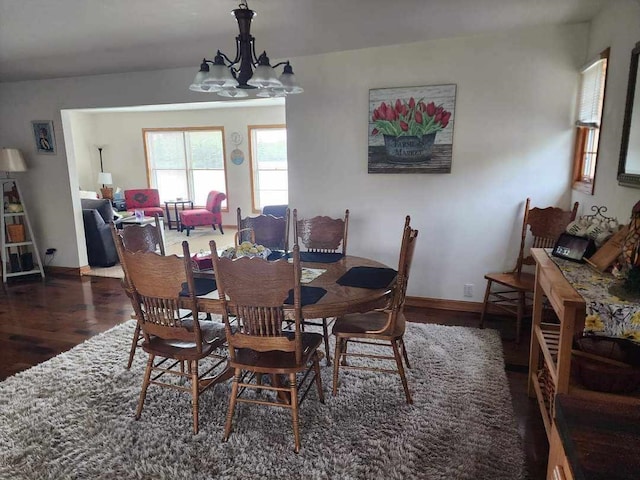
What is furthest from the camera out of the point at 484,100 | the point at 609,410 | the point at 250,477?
the point at 484,100

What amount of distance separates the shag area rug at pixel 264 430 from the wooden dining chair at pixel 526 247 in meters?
0.59

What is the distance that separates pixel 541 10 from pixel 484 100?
2.53ft

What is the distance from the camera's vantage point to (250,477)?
1.86 meters

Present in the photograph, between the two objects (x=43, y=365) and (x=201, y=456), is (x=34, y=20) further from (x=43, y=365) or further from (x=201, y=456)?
(x=201, y=456)

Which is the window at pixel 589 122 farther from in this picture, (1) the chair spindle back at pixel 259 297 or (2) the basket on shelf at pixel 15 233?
(2) the basket on shelf at pixel 15 233

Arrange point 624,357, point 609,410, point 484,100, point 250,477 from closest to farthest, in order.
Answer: point 609,410 → point 624,357 → point 250,477 → point 484,100

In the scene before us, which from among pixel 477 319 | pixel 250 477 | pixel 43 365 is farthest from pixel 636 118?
pixel 43 365

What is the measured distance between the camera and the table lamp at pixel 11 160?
484cm

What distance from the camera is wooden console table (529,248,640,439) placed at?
1628mm

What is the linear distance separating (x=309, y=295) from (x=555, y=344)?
1.31m

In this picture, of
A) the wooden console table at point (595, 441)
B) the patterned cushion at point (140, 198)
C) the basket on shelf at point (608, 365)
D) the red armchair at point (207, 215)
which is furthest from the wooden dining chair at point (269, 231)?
the patterned cushion at point (140, 198)

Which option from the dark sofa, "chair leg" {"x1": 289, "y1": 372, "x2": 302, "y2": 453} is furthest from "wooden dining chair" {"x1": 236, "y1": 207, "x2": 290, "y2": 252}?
the dark sofa

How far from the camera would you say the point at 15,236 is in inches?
199

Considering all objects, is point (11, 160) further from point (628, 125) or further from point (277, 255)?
point (628, 125)
